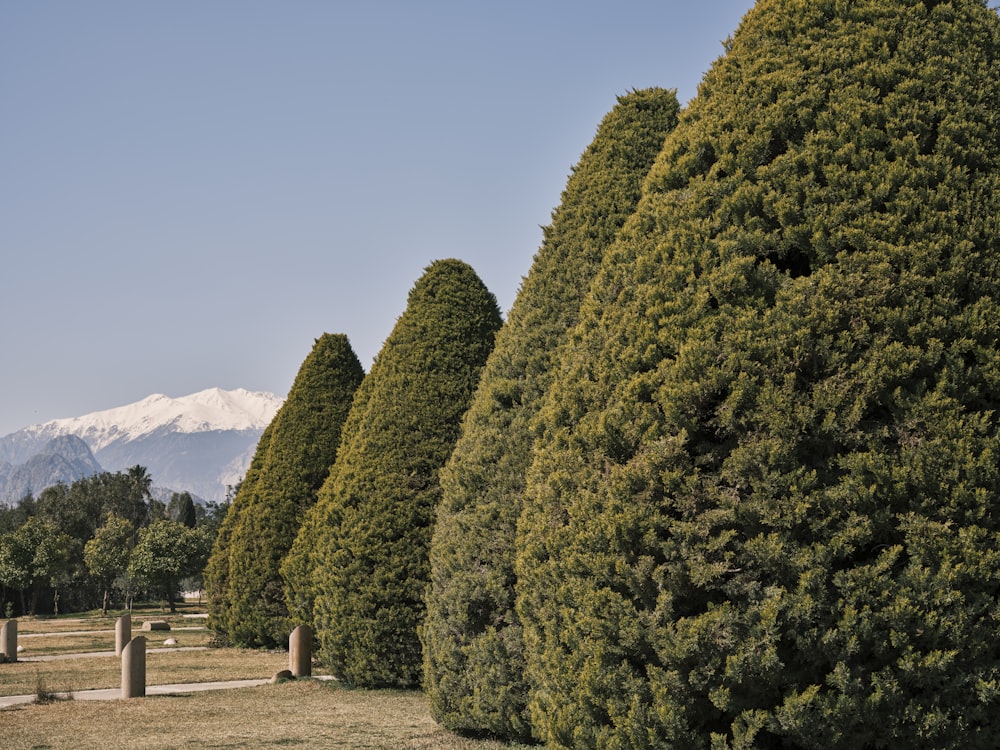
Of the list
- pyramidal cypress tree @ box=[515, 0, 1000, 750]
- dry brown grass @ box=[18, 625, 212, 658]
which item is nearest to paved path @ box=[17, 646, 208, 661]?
dry brown grass @ box=[18, 625, 212, 658]

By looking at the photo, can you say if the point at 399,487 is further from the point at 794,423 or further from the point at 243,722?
the point at 794,423

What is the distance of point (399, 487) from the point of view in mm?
15031

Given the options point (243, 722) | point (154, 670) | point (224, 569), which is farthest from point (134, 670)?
point (224, 569)

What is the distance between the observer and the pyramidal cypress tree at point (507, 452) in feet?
32.5

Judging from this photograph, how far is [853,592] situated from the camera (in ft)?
19.9

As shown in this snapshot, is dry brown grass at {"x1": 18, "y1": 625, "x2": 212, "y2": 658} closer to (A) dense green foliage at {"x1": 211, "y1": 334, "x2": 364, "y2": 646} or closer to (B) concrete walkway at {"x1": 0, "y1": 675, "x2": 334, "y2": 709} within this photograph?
(A) dense green foliage at {"x1": 211, "y1": 334, "x2": 364, "y2": 646}

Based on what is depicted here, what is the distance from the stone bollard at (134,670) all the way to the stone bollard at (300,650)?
2.88 m

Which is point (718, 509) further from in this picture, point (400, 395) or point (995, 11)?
point (400, 395)

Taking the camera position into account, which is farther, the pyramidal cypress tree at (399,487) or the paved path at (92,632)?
the paved path at (92,632)

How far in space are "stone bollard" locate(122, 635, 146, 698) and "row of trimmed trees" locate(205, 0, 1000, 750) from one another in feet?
33.4

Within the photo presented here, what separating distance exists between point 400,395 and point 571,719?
30.1 feet

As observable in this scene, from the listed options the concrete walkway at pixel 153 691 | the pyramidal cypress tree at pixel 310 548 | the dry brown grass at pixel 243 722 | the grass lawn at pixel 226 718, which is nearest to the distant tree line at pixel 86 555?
the grass lawn at pixel 226 718

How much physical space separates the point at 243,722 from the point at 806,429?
9.27 m

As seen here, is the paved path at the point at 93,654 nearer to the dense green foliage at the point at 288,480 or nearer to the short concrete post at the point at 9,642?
the short concrete post at the point at 9,642
